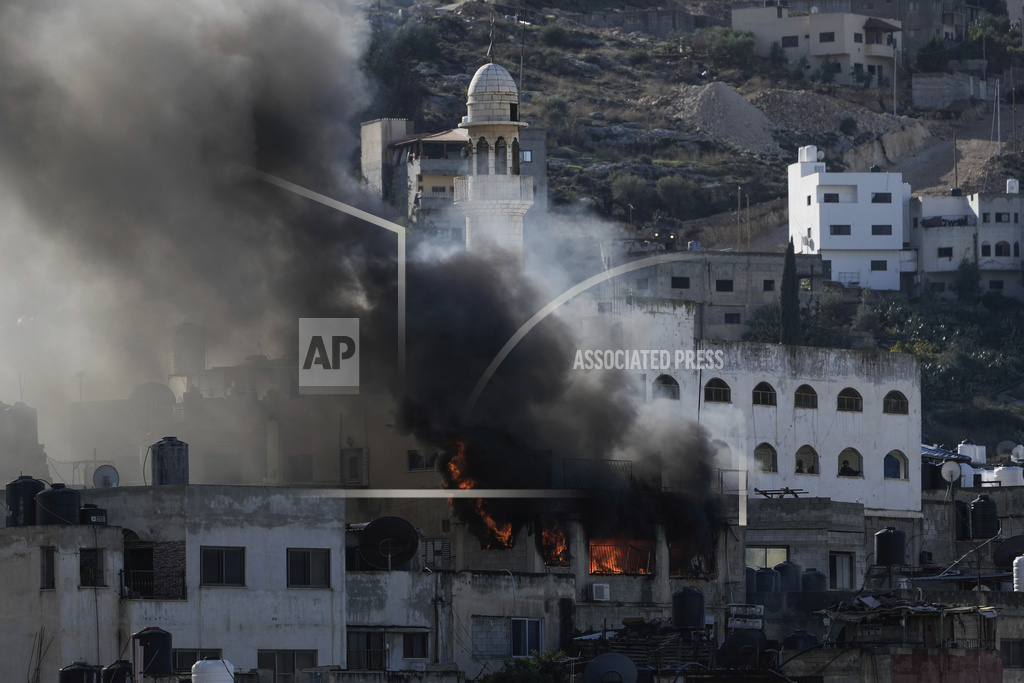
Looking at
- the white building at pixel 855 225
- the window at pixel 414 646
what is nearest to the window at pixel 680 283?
the white building at pixel 855 225

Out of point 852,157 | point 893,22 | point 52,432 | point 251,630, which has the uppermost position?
point 893,22

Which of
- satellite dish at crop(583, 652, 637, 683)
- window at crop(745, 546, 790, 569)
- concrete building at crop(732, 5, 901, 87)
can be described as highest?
concrete building at crop(732, 5, 901, 87)

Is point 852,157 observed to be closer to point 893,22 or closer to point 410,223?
point 893,22

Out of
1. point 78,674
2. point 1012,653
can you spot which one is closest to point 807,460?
point 1012,653

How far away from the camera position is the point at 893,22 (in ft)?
553

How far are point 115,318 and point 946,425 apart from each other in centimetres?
5231

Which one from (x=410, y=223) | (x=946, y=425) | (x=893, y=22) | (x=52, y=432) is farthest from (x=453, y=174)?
(x=893, y=22)

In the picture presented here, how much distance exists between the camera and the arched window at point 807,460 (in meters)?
67.1

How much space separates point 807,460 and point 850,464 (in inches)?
69.4

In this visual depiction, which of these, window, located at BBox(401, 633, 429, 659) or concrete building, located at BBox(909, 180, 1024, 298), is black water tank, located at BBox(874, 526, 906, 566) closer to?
window, located at BBox(401, 633, 429, 659)

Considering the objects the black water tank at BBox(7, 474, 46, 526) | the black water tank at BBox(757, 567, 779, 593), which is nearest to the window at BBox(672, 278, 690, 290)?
the black water tank at BBox(757, 567, 779, 593)

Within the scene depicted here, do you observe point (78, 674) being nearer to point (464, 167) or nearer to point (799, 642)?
point (799, 642)

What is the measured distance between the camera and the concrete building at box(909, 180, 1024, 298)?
404ft

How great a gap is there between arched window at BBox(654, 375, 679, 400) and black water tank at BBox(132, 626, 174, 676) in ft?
93.8
